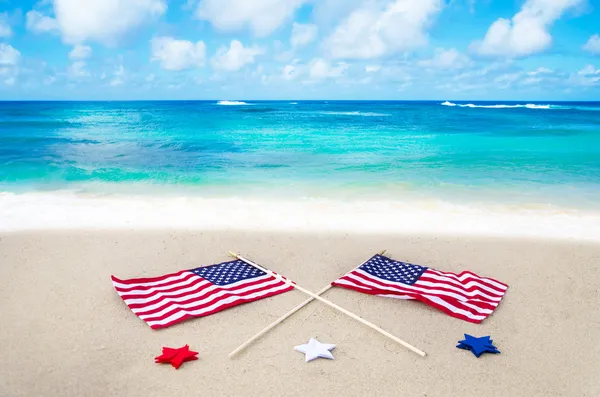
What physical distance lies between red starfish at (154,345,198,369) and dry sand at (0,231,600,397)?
0.23ft

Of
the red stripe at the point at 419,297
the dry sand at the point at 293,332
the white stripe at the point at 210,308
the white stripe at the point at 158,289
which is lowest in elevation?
the dry sand at the point at 293,332

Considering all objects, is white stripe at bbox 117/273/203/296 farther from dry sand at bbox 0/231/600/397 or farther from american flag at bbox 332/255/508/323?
american flag at bbox 332/255/508/323

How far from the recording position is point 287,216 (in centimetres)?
841

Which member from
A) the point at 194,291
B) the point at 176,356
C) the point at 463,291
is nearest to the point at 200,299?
the point at 194,291

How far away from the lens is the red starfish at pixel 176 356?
3.73 meters

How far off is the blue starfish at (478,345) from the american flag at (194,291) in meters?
2.01

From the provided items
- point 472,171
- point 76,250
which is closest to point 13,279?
point 76,250

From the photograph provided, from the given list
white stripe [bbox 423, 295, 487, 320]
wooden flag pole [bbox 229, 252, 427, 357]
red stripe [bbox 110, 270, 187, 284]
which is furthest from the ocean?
→ white stripe [bbox 423, 295, 487, 320]

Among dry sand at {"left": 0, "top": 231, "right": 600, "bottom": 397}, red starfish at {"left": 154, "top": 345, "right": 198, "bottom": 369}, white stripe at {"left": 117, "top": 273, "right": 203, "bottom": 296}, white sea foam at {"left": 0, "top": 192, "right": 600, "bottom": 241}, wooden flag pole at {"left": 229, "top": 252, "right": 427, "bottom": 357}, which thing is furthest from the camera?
white sea foam at {"left": 0, "top": 192, "right": 600, "bottom": 241}

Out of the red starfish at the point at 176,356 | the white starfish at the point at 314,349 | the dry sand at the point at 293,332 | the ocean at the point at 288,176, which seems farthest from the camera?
the ocean at the point at 288,176

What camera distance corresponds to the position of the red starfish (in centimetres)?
373

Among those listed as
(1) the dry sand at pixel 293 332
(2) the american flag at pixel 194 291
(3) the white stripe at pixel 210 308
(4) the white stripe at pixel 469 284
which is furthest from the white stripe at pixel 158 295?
(4) the white stripe at pixel 469 284

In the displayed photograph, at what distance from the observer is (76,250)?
245 inches

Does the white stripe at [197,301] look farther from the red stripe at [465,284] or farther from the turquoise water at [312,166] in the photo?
Result: the turquoise water at [312,166]
